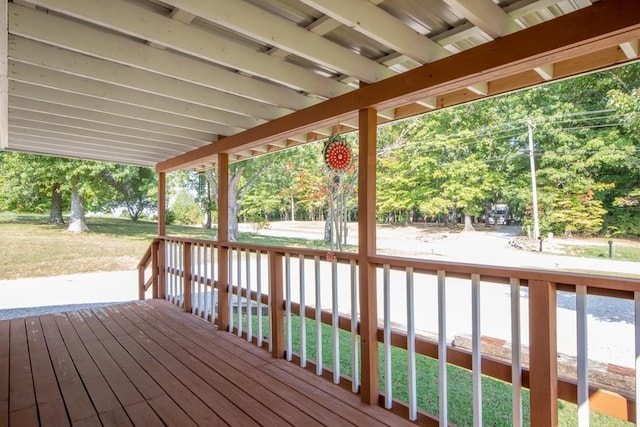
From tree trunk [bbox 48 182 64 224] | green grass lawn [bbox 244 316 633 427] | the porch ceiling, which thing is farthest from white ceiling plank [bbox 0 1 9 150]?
tree trunk [bbox 48 182 64 224]

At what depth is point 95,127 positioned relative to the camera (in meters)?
3.52

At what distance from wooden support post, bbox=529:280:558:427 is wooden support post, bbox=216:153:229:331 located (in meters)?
2.96

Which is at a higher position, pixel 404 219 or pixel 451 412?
pixel 404 219

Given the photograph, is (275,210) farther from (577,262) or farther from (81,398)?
(81,398)

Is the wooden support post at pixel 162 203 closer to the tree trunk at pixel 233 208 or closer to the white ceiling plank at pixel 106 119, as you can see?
the white ceiling plank at pixel 106 119

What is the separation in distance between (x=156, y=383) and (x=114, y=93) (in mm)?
2118

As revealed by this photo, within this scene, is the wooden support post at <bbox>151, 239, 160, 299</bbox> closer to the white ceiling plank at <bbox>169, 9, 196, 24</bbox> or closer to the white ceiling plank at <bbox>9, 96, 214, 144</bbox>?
the white ceiling plank at <bbox>9, 96, 214, 144</bbox>

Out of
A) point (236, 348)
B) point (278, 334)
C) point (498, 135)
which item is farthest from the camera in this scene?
point (498, 135)

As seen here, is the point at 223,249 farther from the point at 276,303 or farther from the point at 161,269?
the point at 161,269

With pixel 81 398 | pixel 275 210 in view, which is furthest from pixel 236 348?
pixel 275 210

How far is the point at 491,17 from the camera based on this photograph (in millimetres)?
1571

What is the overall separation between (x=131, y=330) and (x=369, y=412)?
9.06ft

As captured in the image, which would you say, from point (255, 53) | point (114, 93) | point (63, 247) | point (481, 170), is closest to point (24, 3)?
point (114, 93)

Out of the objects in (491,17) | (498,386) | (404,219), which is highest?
(491,17)
